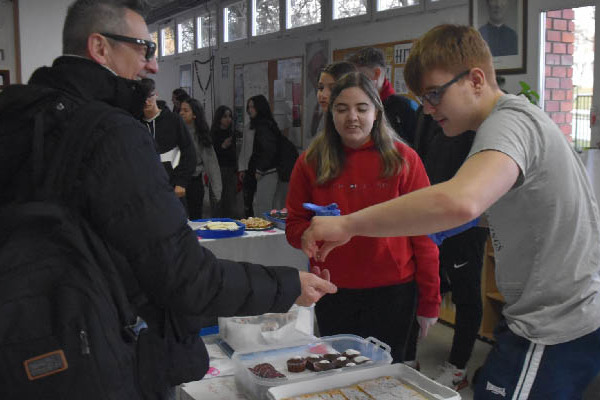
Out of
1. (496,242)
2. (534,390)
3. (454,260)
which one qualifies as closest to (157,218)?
(496,242)

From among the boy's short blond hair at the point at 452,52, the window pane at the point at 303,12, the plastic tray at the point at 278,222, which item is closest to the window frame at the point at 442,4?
the window pane at the point at 303,12

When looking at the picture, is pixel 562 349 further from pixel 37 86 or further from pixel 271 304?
pixel 37 86

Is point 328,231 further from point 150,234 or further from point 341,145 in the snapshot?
point 341,145

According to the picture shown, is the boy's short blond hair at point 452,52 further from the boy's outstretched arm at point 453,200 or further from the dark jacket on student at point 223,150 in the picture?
the dark jacket on student at point 223,150

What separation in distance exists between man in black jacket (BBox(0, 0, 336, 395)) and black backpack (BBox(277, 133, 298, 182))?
17.2 ft

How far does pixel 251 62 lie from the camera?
26.9 ft

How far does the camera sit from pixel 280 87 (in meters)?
7.54

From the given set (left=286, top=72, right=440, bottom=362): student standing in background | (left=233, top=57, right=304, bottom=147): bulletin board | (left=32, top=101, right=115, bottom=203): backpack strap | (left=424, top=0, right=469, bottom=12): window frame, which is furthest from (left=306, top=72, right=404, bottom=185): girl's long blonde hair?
(left=233, top=57, right=304, bottom=147): bulletin board

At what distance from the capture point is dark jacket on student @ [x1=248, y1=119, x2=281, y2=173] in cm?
A: 661

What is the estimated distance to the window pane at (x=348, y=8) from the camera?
19.4 feet

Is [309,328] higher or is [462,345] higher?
[309,328]

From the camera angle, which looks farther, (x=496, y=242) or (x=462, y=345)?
(x=462, y=345)

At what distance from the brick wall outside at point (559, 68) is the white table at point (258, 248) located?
2.01 meters

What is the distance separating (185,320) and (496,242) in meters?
0.77
